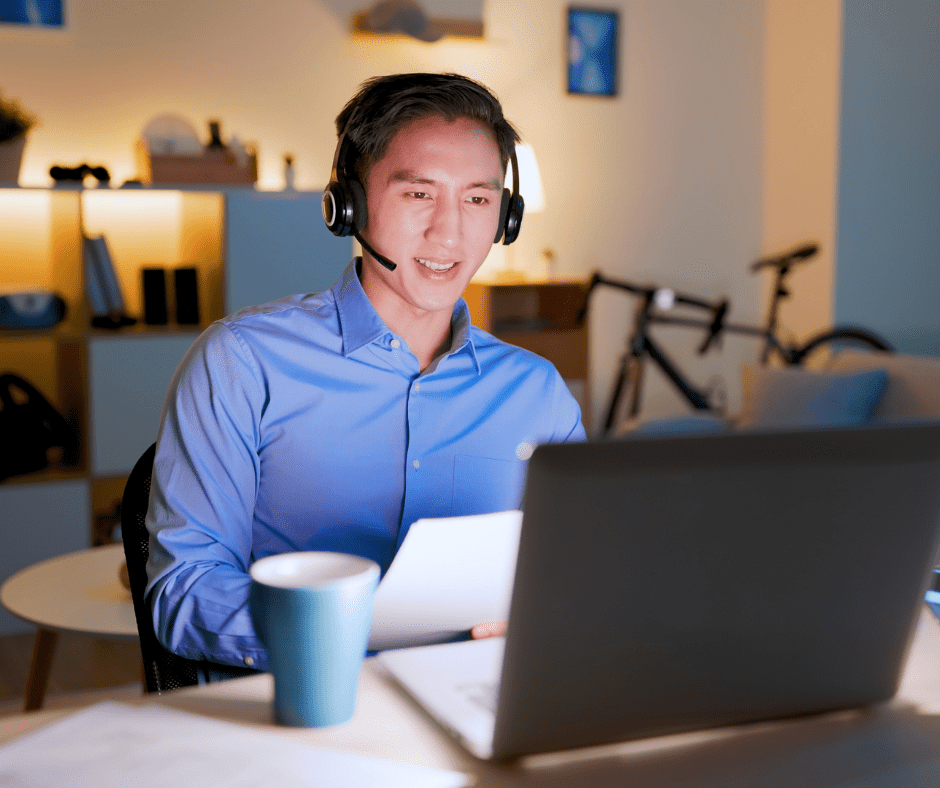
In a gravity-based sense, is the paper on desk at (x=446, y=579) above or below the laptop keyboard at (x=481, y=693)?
above

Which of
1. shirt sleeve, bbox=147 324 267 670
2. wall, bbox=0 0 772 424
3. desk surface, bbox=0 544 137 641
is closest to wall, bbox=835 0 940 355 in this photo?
wall, bbox=0 0 772 424

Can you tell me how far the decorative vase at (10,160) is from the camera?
341cm

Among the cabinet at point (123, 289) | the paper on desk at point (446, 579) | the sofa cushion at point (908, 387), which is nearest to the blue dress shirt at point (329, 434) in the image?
the paper on desk at point (446, 579)

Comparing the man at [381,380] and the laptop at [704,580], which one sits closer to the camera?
the laptop at [704,580]

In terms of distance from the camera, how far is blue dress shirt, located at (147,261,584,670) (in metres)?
1.16

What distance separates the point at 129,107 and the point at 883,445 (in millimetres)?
3879

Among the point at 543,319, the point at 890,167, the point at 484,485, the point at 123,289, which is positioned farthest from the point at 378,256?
the point at 890,167

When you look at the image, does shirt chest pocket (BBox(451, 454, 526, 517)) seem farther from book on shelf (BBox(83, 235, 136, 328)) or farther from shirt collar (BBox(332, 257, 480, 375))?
book on shelf (BBox(83, 235, 136, 328))

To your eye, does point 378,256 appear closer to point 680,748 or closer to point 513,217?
point 513,217

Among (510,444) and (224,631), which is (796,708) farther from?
(510,444)

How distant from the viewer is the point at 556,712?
0.66m

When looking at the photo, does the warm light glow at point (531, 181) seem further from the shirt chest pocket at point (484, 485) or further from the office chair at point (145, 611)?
the office chair at point (145, 611)

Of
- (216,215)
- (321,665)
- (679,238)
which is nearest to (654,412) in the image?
(679,238)

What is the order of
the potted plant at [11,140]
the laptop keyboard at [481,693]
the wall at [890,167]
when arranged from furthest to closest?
1. the wall at [890,167]
2. the potted plant at [11,140]
3. the laptop keyboard at [481,693]
